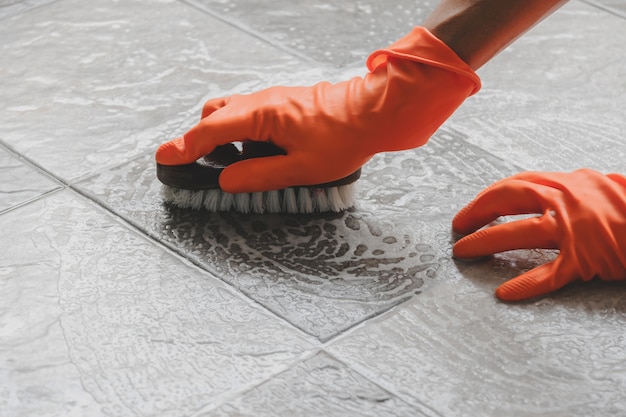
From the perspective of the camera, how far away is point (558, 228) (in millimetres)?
1409

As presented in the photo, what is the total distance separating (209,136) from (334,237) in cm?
24

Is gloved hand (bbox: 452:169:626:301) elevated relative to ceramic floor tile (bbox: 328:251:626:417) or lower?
elevated

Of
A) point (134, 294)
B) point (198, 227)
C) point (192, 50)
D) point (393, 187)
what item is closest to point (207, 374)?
point (134, 294)

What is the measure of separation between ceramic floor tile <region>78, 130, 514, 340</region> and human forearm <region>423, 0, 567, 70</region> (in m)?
0.24

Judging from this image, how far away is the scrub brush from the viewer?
151cm

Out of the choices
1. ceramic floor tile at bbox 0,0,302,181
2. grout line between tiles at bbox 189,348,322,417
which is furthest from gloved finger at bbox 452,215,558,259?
ceramic floor tile at bbox 0,0,302,181

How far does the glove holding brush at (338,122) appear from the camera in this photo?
147cm

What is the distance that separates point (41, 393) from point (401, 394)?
1.41ft

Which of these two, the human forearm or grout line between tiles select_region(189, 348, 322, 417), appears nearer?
grout line between tiles select_region(189, 348, 322, 417)

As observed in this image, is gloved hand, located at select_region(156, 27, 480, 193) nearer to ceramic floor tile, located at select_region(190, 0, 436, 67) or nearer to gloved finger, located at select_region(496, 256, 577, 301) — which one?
gloved finger, located at select_region(496, 256, 577, 301)

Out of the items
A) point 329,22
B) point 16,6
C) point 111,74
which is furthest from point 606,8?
point 16,6

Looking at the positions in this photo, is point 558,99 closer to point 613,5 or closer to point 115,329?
point 613,5

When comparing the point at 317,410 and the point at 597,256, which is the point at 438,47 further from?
the point at 317,410

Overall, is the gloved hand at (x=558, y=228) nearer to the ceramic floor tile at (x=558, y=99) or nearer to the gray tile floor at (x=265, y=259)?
the gray tile floor at (x=265, y=259)
